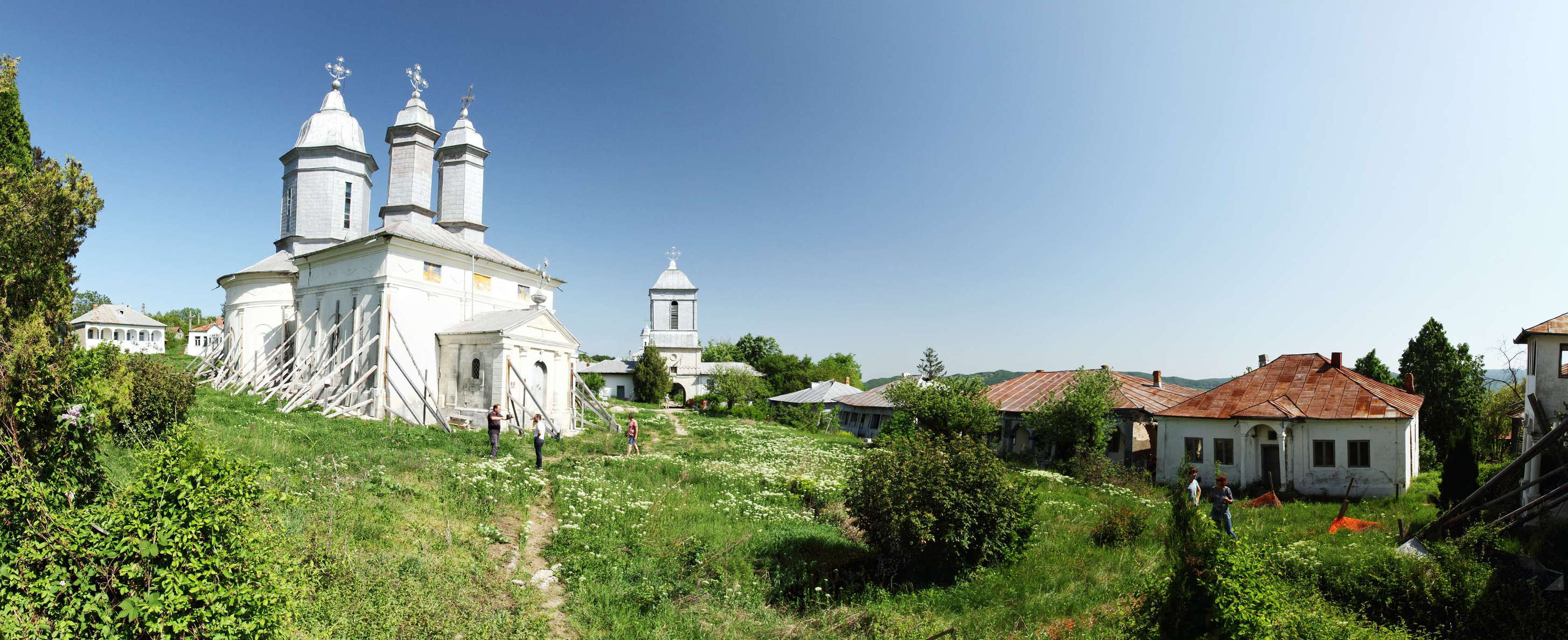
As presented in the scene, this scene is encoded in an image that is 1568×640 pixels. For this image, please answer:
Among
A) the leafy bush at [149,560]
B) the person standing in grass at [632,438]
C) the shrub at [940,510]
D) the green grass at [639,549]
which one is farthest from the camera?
the person standing in grass at [632,438]

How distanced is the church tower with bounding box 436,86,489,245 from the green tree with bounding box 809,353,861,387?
4112cm

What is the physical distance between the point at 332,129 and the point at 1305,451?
38313 millimetres

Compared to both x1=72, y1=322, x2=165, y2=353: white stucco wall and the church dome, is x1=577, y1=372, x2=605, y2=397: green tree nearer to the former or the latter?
the church dome

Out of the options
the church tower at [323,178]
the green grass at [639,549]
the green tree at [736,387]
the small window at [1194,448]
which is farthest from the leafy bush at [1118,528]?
the green tree at [736,387]

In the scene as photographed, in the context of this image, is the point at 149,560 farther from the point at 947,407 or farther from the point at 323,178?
the point at 323,178

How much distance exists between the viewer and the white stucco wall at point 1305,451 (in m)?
19.2

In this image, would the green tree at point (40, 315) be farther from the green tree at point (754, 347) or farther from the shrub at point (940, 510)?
the green tree at point (754, 347)

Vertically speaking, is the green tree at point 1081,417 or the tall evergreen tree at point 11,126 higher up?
the tall evergreen tree at point 11,126

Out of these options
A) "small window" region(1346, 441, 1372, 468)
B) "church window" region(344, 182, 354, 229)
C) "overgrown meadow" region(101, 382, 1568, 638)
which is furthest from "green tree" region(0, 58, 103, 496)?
"small window" region(1346, 441, 1372, 468)

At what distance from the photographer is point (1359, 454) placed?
19.7 m

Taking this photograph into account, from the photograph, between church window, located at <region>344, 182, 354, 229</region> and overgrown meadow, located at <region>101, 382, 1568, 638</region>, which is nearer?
overgrown meadow, located at <region>101, 382, 1568, 638</region>

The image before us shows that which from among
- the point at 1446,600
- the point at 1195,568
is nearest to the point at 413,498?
the point at 1195,568

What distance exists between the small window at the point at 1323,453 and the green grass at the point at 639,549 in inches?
75.6

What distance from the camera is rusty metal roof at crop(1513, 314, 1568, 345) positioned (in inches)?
553
